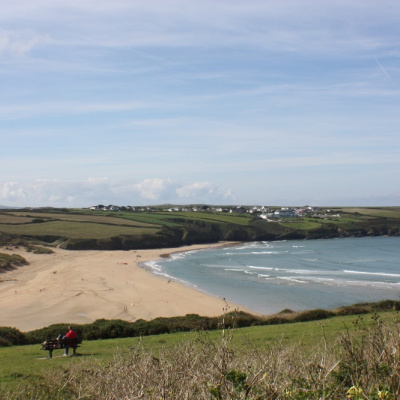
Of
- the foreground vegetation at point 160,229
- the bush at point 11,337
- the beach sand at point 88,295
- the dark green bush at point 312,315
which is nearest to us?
the bush at point 11,337

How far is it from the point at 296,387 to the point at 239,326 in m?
19.2

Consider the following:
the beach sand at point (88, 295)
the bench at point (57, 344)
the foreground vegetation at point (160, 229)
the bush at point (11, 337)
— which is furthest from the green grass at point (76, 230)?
the bench at point (57, 344)

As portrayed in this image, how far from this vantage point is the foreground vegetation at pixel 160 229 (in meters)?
83.1

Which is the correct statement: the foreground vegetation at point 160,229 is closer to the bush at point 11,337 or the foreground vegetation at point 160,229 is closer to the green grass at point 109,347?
the bush at point 11,337

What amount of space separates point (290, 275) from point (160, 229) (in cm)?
4896

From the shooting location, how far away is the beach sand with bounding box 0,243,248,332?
32406 millimetres

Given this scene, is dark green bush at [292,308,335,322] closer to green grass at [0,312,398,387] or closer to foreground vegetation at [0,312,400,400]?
green grass at [0,312,398,387]

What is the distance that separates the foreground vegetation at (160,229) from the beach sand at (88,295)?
70.0 ft

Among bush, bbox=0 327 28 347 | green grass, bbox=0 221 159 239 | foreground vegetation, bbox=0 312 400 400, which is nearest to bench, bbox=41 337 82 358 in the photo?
bush, bbox=0 327 28 347

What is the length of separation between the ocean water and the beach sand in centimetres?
309

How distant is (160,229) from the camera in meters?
98.9

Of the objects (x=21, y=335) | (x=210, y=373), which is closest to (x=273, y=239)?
(x=21, y=335)

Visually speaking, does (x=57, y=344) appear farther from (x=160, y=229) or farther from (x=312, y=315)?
(x=160, y=229)

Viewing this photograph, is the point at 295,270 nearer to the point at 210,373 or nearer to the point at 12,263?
the point at 12,263
